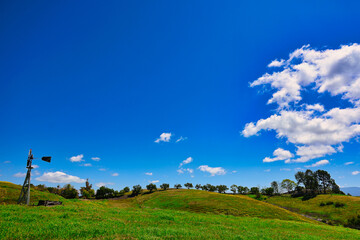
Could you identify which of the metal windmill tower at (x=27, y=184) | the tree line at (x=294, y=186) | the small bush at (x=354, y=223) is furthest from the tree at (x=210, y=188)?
the metal windmill tower at (x=27, y=184)

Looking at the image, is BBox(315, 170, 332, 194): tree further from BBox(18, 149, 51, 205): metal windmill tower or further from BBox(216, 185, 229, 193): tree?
BBox(18, 149, 51, 205): metal windmill tower

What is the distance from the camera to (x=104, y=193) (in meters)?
110

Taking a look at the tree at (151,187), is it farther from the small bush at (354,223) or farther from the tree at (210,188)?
the small bush at (354,223)

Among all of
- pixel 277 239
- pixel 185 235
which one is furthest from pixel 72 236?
pixel 277 239

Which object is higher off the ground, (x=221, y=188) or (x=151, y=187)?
(x=151, y=187)

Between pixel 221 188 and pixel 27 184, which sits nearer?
pixel 27 184

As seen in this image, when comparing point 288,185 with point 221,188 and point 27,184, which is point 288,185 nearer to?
point 221,188

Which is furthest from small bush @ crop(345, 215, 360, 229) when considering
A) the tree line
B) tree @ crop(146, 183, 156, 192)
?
tree @ crop(146, 183, 156, 192)

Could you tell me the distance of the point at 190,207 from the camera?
2611 inches

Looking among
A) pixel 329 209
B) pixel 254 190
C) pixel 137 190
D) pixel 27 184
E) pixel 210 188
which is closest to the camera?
pixel 27 184

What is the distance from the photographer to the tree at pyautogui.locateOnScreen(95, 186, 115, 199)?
109 meters

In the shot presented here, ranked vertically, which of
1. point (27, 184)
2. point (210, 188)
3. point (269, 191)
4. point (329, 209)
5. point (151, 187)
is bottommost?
point (329, 209)

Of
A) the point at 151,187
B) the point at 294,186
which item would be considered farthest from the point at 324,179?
the point at 151,187

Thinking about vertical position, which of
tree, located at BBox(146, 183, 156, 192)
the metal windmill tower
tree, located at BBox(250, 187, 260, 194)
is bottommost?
tree, located at BBox(250, 187, 260, 194)
